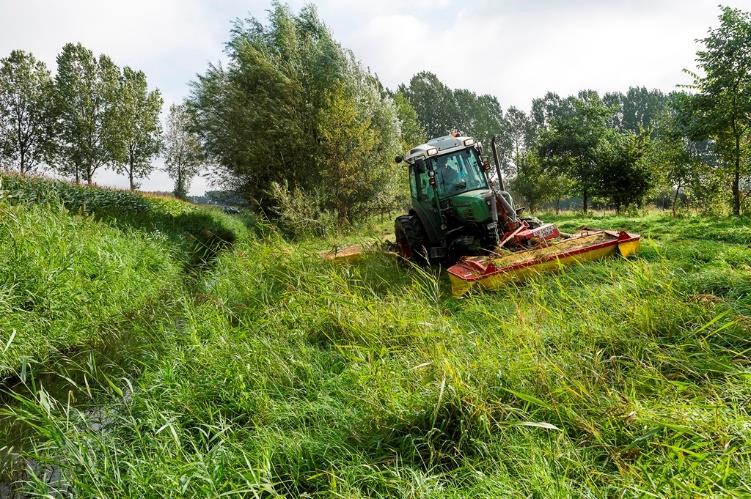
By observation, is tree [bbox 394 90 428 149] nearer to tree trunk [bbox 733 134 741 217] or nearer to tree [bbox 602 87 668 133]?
tree trunk [bbox 733 134 741 217]

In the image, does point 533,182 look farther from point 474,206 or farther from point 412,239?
point 474,206

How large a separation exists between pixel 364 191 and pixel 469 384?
45.7 feet

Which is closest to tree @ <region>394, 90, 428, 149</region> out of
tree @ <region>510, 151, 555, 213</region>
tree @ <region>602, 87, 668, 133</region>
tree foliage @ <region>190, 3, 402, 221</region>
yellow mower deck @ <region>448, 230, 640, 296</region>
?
tree @ <region>510, 151, 555, 213</region>

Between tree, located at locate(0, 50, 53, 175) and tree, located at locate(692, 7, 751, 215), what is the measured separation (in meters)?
34.4

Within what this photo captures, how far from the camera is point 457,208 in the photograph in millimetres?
6469

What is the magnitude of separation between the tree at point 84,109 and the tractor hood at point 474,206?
95.6ft

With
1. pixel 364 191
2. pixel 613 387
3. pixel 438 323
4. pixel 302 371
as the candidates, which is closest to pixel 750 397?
pixel 613 387

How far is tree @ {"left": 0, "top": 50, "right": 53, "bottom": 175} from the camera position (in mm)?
25062

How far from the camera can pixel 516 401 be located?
2.34m

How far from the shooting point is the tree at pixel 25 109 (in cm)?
2506

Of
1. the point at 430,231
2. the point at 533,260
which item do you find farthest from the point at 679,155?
the point at 533,260

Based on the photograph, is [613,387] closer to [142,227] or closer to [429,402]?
[429,402]

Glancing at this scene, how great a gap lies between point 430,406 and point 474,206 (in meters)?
4.29

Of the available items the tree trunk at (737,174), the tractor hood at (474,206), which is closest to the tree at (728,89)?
the tree trunk at (737,174)
